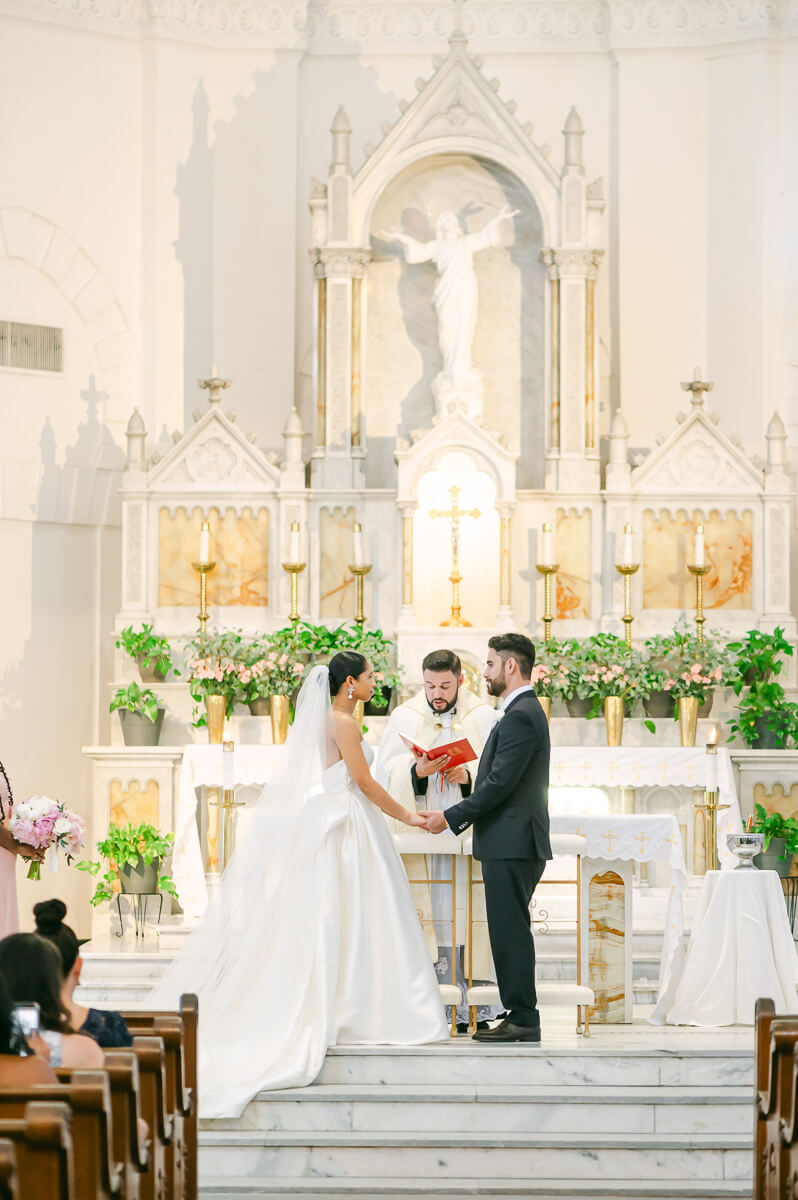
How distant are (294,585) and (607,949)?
14.0 ft

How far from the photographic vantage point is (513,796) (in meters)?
7.22

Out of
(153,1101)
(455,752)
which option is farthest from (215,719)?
(153,1101)

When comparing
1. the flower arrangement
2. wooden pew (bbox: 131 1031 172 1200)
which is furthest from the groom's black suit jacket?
the flower arrangement

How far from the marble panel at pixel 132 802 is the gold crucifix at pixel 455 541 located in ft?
8.15

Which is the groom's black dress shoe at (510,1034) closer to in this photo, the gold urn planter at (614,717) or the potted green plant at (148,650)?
the gold urn planter at (614,717)

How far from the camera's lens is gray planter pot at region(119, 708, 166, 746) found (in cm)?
1112

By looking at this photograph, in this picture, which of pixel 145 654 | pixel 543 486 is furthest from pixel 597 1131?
pixel 543 486

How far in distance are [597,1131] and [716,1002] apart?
133 centimetres

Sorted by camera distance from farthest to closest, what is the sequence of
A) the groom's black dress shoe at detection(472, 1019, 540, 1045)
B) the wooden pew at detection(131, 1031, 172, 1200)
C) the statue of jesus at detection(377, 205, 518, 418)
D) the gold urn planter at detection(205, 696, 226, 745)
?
the statue of jesus at detection(377, 205, 518, 418), the gold urn planter at detection(205, 696, 226, 745), the groom's black dress shoe at detection(472, 1019, 540, 1045), the wooden pew at detection(131, 1031, 172, 1200)

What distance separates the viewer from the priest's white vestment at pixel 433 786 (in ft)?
25.8

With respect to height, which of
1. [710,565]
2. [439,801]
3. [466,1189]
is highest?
[710,565]

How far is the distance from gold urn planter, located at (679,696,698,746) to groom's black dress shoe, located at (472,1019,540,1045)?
400cm

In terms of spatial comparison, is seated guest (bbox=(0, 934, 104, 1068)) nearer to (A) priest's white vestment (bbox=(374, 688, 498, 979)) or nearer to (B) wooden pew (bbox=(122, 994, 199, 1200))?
(B) wooden pew (bbox=(122, 994, 199, 1200))

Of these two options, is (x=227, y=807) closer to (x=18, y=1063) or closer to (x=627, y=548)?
(x=627, y=548)
